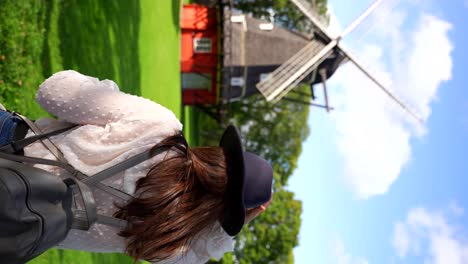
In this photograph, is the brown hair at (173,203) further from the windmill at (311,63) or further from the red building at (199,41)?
the red building at (199,41)

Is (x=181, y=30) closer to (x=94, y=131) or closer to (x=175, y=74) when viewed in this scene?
(x=175, y=74)

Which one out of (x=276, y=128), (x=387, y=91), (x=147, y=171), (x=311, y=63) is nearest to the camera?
(x=147, y=171)

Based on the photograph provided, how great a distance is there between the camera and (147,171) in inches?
96.2

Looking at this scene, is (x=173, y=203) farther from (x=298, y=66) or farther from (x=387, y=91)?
(x=387, y=91)

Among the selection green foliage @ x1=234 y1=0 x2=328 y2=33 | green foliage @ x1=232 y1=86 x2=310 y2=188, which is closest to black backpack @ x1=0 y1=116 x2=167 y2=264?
green foliage @ x1=234 y1=0 x2=328 y2=33

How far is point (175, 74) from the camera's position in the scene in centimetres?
2016

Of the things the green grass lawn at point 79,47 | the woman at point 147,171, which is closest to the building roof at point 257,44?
the green grass lawn at point 79,47

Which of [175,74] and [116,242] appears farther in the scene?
[175,74]

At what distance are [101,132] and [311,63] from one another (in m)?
17.3

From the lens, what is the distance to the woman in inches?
95.4

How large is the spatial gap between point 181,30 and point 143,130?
1946cm

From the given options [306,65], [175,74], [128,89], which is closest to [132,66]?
[128,89]

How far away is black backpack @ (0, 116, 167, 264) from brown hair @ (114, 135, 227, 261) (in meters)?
0.08

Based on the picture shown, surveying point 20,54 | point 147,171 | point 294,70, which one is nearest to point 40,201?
point 147,171
